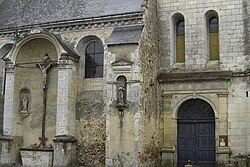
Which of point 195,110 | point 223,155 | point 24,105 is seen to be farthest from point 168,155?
point 24,105

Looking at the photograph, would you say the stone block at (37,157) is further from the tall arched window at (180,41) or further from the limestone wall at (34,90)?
the tall arched window at (180,41)

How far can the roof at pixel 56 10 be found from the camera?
21188mm

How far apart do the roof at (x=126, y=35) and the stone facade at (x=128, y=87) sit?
6 centimetres

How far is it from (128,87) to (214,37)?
5.55 metres

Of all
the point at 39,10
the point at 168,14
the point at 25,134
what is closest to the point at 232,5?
the point at 168,14

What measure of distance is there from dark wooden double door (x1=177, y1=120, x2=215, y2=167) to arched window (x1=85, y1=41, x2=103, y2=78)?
4900 millimetres

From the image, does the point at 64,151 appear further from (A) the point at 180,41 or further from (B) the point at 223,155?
(A) the point at 180,41

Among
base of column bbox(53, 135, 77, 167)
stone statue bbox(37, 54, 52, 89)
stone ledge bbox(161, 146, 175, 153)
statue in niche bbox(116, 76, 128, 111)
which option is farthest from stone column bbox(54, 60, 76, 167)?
stone ledge bbox(161, 146, 175, 153)

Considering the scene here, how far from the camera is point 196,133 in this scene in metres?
20.5

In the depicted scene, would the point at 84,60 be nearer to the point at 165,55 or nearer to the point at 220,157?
the point at 165,55

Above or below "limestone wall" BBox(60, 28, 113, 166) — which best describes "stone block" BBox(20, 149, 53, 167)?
below

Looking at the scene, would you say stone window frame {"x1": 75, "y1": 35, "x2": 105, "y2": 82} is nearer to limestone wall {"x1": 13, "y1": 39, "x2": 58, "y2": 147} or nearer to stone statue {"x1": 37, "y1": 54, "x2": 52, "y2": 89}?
limestone wall {"x1": 13, "y1": 39, "x2": 58, "y2": 147}

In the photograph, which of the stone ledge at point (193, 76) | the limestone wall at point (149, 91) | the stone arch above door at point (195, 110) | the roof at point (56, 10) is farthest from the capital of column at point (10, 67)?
the stone arch above door at point (195, 110)

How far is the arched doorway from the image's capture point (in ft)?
66.0
